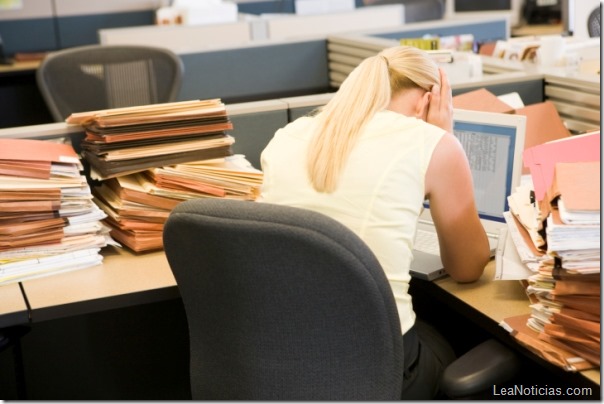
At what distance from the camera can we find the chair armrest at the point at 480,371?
1.37 meters

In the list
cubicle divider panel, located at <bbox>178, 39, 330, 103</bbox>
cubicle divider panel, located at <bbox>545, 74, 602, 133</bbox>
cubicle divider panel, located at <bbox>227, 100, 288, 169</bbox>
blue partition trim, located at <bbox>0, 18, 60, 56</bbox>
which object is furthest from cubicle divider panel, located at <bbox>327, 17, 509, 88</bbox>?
blue partition trim, located at <bbox>0, 18, 60, 56</bbox>

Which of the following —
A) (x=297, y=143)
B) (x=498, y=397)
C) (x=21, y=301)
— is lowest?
(x=498, y=397)

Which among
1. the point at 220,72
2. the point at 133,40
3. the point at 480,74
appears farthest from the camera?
the point at 133,40

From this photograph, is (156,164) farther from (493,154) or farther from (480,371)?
(480,371)

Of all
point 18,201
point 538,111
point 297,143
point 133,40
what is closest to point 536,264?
point 297,143

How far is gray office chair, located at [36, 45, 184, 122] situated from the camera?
3166 mm

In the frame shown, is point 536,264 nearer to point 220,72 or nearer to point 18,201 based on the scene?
point 18,201

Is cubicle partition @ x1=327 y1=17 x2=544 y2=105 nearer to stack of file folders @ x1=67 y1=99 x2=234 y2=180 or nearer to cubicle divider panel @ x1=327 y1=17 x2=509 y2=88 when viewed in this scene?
cubicle divider panel @ x1=327 y1=17 x2=509 y2=88

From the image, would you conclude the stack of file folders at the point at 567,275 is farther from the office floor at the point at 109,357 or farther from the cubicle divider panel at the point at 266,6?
the cubicle divider panel at the point at 266,6

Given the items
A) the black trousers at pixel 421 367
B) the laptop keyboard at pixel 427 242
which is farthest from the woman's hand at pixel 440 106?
the black trousers at pixel 421 367

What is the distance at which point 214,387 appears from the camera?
145cm

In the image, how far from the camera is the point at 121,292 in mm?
1626

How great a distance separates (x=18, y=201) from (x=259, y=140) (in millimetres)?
678

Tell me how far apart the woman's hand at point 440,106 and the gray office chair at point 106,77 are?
1.60 m
